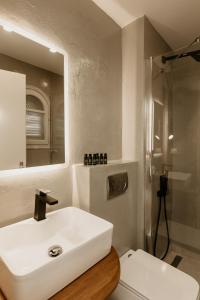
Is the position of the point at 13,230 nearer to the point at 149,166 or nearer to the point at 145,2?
the point at 149,166

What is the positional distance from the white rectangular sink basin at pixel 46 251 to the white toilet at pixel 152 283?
0.38 meters

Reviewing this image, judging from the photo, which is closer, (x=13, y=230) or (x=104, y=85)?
(x=13, y=230)

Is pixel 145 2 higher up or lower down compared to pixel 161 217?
higher up

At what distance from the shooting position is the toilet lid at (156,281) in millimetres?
1075

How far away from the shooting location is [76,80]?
4.42 ft

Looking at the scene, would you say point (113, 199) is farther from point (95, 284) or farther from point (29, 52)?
point (29, 52)

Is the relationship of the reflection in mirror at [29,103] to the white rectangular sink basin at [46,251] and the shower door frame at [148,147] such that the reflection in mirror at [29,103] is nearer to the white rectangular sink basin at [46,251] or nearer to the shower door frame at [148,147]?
the white rectangular sink basin at [46,251]

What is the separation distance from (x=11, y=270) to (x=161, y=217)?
1.80 metres

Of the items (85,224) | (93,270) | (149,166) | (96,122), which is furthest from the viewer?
(149,166)

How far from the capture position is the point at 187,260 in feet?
6.53

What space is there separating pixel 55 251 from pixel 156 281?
727 millimetres

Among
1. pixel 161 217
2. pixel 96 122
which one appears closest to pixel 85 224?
pixel 96 122

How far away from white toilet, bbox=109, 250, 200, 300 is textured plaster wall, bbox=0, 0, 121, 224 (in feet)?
2.05

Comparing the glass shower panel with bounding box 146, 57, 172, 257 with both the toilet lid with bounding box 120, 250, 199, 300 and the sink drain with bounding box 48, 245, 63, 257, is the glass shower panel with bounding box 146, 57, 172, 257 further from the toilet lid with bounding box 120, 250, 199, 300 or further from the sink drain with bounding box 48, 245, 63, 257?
the sink drain with bounding box 48, 245, 63, 257
